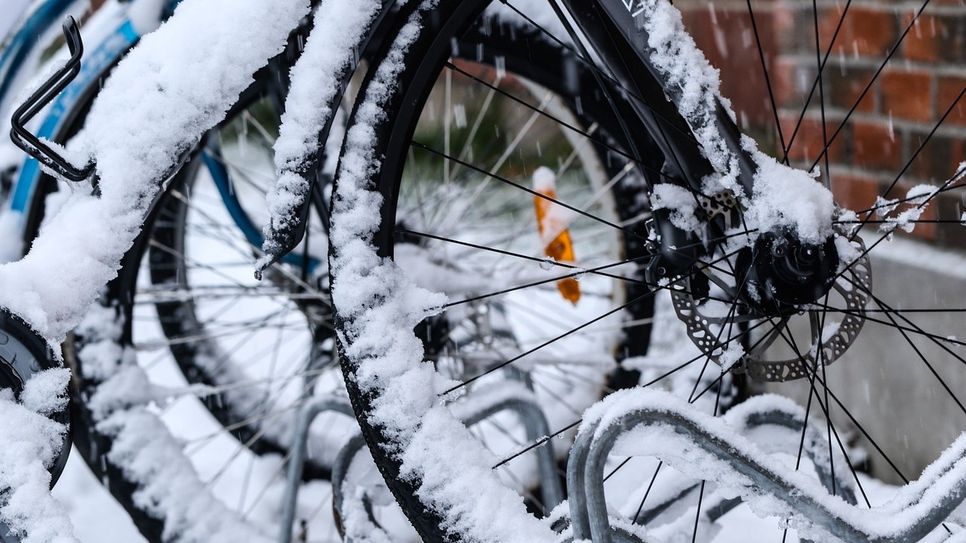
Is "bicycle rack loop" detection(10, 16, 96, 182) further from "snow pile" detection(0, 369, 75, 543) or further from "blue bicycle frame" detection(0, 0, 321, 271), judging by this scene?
"blue bicycle frame" detection(0, 0, 321, 271)

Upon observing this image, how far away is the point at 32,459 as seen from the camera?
45.1 inches

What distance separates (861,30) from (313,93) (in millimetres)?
1310

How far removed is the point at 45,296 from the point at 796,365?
3.23 feet

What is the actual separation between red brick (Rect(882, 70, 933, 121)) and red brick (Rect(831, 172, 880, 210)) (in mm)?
154

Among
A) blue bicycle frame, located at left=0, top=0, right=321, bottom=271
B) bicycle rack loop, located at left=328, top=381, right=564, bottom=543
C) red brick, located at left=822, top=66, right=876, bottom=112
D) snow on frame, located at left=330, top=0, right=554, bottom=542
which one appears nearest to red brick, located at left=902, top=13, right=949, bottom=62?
red brick, located at left=822, top=66, right=876, bottom=112

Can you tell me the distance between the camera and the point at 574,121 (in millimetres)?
1902

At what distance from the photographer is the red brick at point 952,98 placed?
1.85 metres

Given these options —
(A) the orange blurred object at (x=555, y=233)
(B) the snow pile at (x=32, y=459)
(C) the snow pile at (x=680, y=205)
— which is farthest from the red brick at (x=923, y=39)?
(B) the snow pile at (x=32, y=459)

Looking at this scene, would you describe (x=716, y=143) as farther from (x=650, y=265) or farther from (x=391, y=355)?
(x=391, y=355)

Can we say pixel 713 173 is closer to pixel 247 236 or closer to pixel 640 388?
pixel 640 388

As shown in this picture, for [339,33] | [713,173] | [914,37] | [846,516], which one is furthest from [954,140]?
[339,33]

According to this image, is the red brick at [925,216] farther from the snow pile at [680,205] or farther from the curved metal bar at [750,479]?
the curved metal bar at [750,479]

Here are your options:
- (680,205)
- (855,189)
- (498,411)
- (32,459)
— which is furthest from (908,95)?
(32,459)

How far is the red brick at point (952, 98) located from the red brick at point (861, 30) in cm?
14
